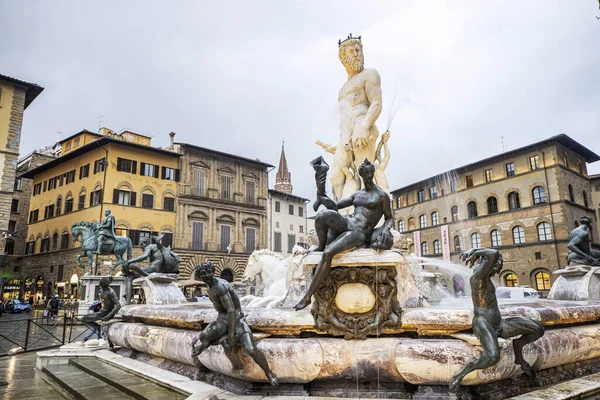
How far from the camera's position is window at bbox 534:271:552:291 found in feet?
106

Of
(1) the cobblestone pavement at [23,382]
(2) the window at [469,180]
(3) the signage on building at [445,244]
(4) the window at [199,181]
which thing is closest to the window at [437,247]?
(2) the window at [469,180]

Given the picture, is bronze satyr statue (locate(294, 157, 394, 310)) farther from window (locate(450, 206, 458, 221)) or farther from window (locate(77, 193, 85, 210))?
window (locate(450, 206, 458, 221))

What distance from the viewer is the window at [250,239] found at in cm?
4078

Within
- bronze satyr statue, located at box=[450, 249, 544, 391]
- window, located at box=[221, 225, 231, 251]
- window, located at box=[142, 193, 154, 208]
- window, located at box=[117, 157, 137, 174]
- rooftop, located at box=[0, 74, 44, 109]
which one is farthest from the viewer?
Answer: window, located at box=[221, 225, 231, 251]

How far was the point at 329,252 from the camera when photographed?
3572 millimetres

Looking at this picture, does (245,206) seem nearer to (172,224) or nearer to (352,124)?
(172,224)

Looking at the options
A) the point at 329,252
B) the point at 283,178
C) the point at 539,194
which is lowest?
the point at 329,252

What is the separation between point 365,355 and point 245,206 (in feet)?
125

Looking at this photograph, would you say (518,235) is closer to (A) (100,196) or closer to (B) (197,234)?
(B) (197,234)

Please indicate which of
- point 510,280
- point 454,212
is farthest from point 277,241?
point 510,280

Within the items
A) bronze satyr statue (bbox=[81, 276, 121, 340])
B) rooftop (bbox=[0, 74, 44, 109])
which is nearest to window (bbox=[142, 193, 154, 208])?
rooftop (bbox=[0, 74, 44, 109])

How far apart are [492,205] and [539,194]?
4294 mm

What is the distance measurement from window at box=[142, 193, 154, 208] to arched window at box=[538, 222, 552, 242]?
1293 inches

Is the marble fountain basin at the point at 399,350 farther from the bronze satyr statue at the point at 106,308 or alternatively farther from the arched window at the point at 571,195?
the arched window at the point at 571,195
